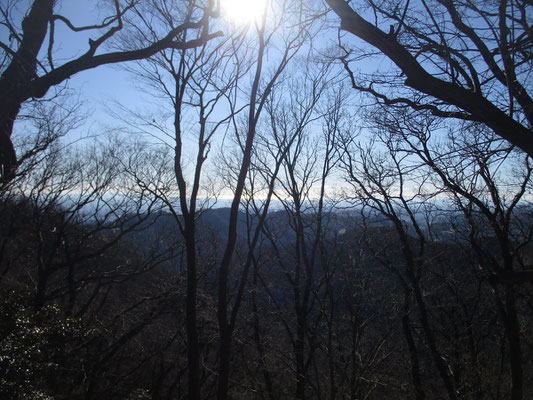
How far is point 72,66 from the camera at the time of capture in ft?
12.0

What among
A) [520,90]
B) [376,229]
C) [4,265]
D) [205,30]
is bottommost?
[4,265]

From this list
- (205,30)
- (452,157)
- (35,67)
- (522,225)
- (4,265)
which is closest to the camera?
(452,157)

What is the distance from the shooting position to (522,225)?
9.84 m

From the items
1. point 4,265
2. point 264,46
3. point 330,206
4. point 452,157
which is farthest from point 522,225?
point 4,265

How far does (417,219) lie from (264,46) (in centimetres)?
768

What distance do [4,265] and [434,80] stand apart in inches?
681

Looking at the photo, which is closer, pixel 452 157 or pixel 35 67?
pixel 452 157

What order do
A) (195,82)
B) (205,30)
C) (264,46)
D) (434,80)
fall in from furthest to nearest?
(195,82) → (264,46) → (205,30) → (434,80)

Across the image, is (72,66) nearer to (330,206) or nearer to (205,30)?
(205,30)

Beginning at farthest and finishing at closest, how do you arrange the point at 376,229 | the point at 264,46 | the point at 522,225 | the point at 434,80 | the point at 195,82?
the point at 376,229
the point at 522,225
the point at 195,82
the point at 264,46
the point at 434,80

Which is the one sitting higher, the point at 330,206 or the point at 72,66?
the point at 72,66

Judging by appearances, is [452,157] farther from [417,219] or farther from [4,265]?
[4,265]

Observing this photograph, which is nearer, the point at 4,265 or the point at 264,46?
the point at 264,46

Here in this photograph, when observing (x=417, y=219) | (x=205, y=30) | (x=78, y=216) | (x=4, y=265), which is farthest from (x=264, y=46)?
(x=4, y=265)
